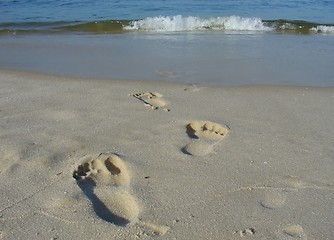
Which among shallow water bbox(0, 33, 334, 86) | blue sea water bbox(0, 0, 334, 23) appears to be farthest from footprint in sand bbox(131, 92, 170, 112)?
blue sea water bbox(0, 0, 334, 23)

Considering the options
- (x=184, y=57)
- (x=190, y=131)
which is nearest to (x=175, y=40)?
(x=184, y=57)

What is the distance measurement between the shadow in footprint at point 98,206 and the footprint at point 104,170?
0.06 meters

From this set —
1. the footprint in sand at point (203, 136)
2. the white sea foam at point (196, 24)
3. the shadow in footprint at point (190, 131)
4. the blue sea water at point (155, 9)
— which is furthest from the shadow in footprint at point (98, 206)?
the blue sea water at point (155, 9)

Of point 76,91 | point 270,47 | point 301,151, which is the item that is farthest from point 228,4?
point 301,151

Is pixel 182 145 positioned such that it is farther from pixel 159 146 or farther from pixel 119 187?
pixel 119 187

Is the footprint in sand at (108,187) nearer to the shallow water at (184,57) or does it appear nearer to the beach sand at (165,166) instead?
the beach sand at (165,166)

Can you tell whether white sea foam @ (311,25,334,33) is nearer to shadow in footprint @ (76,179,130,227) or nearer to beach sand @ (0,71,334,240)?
beach sand @ (0,71,334,240)

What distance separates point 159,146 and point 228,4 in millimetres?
11376

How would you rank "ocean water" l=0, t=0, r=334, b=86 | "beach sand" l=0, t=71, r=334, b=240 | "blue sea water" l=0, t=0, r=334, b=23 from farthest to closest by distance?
"blue sea water" l=0, t=0, r=334, b=23 → "ocean water" l=0, t=0, r=334, b=86 → "beach sand" l=0, t=71, r=334, b=240

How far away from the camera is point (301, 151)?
10.1ft

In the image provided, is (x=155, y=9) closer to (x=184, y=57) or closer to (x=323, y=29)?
(x=323, y=29)

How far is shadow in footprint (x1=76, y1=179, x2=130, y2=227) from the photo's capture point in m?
2.24

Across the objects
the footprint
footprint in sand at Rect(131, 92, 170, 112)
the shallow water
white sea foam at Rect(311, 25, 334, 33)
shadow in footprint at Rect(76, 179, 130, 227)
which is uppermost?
shadow in footprint at Rect(76, 179, 130, 227)

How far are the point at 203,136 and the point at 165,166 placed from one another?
62 cm
